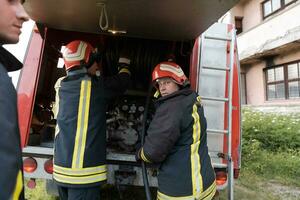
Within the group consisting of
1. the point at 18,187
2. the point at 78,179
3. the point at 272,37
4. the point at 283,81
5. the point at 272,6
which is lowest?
the point at 78,179

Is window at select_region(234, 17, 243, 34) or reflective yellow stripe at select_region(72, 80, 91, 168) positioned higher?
window at select_region(234, 17, 243, 34)

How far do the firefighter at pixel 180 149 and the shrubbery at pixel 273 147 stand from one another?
3.63 m

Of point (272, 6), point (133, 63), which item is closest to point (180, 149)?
point (133, 63)

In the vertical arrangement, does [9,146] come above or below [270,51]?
below

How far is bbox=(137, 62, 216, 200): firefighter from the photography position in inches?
101

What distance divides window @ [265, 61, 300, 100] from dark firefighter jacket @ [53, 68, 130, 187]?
456 inches

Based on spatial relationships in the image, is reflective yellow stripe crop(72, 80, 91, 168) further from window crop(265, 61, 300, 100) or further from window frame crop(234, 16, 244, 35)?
window frame crop(234, 16, 244, 35)

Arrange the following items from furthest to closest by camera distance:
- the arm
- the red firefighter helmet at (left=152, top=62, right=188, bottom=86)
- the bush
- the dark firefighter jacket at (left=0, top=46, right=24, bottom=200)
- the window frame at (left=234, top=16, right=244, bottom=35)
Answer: the window frame at (left=234, top=16, right=244, bottom=35) → the bush → the red firefighter helmet at (left=152, top=62, right=188, bottom=86) → the arm → the dark firefighter jacket at (left=0, top=46, right=24, bottom=200)

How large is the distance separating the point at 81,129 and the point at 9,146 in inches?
71.4

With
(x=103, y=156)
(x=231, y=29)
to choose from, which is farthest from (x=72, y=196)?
(x=231, y=29)

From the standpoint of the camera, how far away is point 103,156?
113 inches

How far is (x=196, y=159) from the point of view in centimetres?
262

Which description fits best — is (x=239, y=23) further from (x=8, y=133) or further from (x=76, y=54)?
(x=8, y=133)

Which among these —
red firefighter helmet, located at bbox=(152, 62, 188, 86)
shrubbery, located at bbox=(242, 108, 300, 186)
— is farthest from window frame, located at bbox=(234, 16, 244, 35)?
red firefighter helmet, located at bbox=(152, 62, 188, 86)
